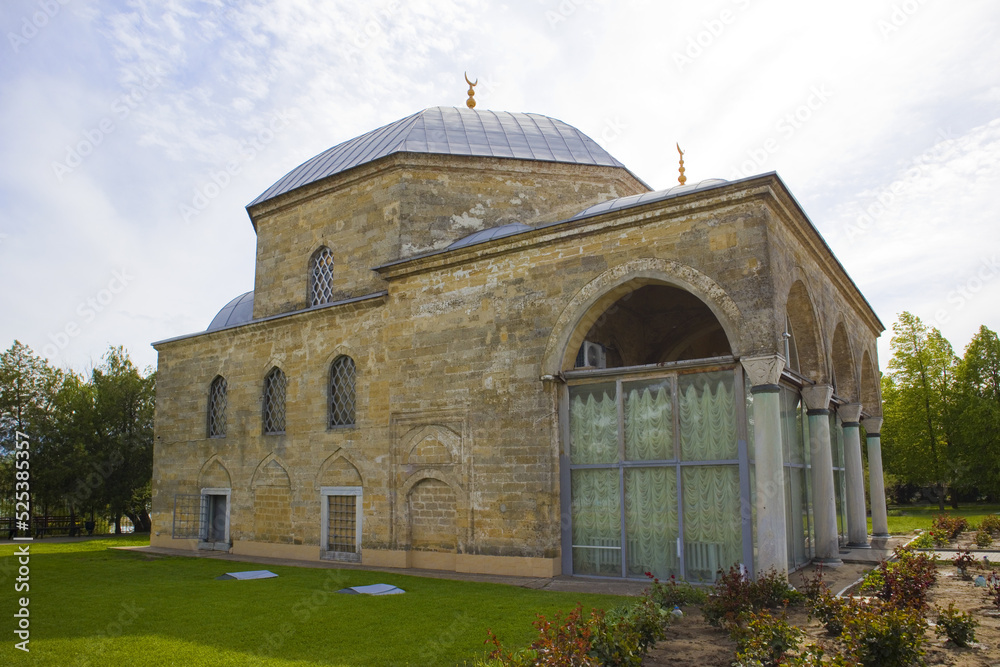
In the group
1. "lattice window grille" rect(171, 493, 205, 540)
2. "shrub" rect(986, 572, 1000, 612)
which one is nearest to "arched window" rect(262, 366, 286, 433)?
"lattice window grille" rect(171, 493, 205, 540)

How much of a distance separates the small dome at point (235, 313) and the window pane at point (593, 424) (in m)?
9.77

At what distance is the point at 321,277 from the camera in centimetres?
1548

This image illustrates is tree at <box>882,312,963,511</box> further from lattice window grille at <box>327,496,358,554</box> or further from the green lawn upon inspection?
lattice window grille at <box>327,496,358,554</box>

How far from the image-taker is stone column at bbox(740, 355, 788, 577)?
870 cm

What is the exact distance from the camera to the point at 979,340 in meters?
28.9

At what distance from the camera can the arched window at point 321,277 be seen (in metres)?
15.3

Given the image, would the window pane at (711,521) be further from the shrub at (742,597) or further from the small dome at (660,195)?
the small dome at (660,195)

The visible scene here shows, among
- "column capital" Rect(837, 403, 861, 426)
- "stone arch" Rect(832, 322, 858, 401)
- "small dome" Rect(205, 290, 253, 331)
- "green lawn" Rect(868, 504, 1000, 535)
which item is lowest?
"green lawn" Rect(868, 504, 1000, 535)

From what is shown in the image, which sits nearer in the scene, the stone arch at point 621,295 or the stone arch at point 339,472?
the stone arch at point 621,295

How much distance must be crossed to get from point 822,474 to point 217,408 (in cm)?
1279

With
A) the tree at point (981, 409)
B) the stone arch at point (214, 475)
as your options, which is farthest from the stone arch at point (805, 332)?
the tree at point (981, 409)

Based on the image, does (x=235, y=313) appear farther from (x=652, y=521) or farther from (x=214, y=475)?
(x=652, y=521)

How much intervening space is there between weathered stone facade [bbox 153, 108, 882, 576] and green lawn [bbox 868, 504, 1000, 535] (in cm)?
565

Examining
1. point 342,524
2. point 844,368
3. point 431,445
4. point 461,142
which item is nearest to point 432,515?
point 431,445
